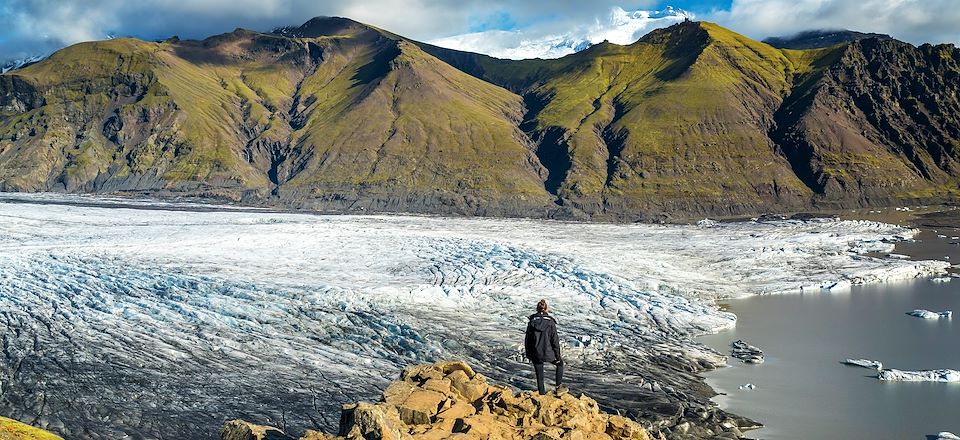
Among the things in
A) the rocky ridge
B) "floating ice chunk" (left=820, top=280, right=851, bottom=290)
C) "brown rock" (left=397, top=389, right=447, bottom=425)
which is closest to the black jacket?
the rocky ridge

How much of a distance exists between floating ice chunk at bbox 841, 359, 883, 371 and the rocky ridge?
1718 centimetres

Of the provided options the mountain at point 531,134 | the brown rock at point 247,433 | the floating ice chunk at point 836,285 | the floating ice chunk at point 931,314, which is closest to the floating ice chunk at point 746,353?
the floating ice chunk at point 931,314

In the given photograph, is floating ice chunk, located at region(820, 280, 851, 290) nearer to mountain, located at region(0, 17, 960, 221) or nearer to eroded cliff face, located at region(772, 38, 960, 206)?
mountain, located at region(0, 17, 960, 221)

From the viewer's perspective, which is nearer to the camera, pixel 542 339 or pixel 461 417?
pixel 461 417

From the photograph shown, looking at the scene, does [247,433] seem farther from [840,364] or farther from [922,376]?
[840,364]

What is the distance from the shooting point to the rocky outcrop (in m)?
11.0

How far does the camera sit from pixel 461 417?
38.6 ft

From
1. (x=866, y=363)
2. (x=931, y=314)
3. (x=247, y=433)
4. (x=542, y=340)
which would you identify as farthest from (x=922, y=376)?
(x=247, y=433)

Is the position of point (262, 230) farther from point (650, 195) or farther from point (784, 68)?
point (784, 68)

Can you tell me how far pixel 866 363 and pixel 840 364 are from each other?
2.72 feet

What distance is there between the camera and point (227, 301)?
29469 millimetres

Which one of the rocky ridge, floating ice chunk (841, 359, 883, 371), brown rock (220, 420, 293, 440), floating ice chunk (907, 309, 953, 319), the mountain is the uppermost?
the mountain

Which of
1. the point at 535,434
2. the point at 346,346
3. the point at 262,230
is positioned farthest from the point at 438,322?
the point at 262,230

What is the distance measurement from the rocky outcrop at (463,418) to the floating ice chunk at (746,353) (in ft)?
51.8
